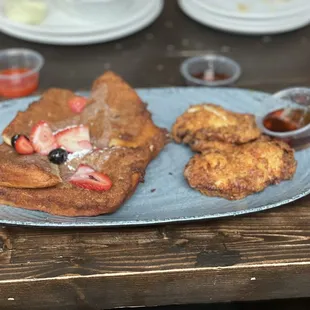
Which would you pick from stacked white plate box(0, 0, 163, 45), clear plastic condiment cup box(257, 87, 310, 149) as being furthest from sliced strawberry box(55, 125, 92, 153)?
stacked white plate box(0, 0, 163, 45)

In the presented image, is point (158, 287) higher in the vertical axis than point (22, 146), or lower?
lower

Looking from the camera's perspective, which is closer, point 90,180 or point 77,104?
point 90,180

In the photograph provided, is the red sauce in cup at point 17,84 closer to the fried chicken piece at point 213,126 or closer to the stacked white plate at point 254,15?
the fried chicken piece at point 213,126

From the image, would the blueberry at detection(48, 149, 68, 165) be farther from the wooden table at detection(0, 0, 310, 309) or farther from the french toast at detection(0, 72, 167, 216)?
the wooden table at detection(0, 0, 310, 309)

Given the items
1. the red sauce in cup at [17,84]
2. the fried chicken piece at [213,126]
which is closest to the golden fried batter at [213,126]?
the fried chicken piece at [213,126]

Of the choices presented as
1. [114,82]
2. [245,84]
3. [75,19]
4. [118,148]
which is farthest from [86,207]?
[75,19]

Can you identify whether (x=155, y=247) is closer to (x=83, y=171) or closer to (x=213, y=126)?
(x=83, y=171)

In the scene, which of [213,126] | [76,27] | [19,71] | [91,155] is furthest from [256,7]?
[91,155]
